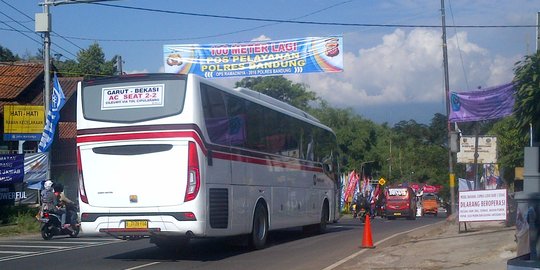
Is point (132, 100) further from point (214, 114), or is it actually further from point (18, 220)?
point (18, 220)

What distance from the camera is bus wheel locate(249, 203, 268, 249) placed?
692 inches

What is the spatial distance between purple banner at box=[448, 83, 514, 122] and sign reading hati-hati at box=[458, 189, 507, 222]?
920cm

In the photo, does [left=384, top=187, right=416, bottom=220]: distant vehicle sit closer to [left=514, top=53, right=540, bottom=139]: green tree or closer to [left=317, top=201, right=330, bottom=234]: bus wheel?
[left=317, top=201, right=330, bottom=234]: bus wheel

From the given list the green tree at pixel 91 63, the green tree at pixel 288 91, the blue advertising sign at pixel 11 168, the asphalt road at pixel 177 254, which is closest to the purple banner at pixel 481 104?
the asphalt road at pixel 177 254

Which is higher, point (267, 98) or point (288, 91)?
point (288, 91)

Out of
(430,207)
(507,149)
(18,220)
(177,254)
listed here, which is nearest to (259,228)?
(177,254)

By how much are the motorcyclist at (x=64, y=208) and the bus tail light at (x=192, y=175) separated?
8708 mm

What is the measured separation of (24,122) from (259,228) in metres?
16.3

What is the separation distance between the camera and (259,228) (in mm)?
18000

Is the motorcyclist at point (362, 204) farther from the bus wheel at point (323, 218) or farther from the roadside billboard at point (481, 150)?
the bus wheel at point (323, 218)

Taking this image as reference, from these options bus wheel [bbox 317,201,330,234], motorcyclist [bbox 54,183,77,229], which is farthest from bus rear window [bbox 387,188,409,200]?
motorcyclist [bbox 54,183,77,229]

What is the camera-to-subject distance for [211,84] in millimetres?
15555

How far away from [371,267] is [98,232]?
5.52 metres

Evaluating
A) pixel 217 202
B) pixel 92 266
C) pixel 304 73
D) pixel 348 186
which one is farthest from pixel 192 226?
pixel 348 186
